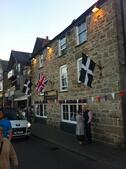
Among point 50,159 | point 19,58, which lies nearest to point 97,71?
point 50,159

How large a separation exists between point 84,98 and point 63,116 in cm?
399

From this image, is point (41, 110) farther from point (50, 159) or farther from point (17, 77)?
point (17, 77)

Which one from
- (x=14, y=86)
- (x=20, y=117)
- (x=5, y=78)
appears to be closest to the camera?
(x=20, y=117)

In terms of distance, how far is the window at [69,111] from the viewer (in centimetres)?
1614

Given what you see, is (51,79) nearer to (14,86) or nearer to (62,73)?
(62,73)

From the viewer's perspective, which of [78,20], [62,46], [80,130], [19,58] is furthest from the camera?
[19,58]

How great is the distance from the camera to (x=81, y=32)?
611 inches

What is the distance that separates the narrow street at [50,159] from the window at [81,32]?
6617mm

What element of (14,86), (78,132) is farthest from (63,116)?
(14,86)

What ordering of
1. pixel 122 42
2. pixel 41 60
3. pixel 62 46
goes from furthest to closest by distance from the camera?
pixel 41 60
pixel 62 46
pixel 122 42

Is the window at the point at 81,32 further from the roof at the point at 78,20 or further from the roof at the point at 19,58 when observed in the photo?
the roof at the point at 19,58

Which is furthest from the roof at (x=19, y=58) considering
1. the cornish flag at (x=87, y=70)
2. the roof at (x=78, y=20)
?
the cornish flag at (x=87, y=70)

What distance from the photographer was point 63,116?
18.0 m

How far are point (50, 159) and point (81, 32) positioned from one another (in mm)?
8509
